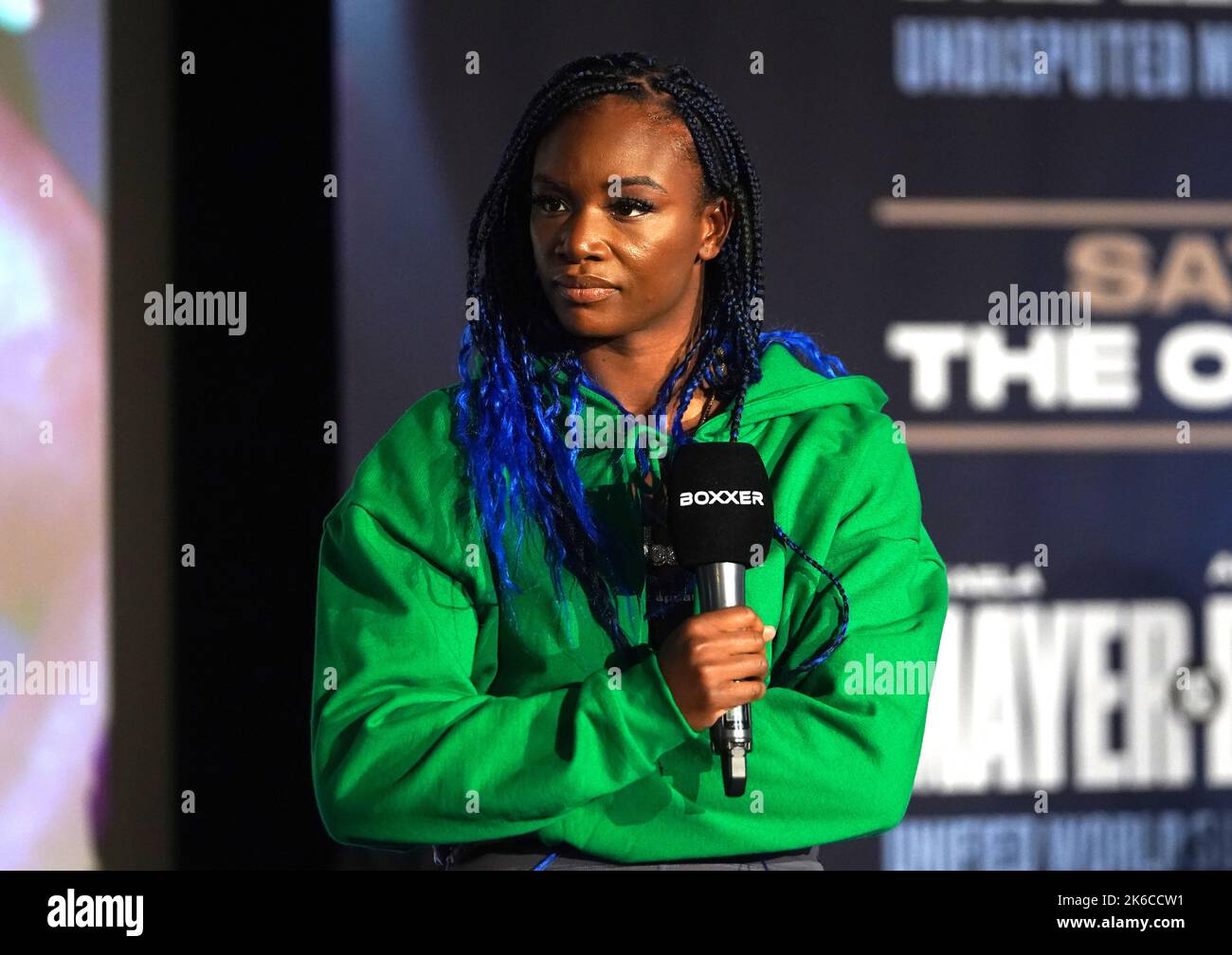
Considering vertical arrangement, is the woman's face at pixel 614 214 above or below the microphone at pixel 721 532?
above

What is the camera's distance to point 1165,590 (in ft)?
9.91

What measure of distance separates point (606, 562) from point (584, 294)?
43cm

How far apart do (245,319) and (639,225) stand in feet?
3.03

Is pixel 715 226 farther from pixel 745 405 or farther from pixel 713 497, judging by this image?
pixel 713 497

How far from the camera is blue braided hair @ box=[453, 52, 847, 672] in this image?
2467 mm

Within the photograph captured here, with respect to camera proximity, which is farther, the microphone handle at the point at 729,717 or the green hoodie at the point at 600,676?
the green hoodie at the point at 600,676

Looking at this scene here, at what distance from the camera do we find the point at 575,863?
8.00 feet

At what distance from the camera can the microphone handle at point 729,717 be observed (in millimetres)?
2117

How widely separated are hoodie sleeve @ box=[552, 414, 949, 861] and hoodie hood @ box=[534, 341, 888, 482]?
0.13 m

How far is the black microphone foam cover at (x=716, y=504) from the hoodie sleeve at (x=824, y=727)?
23 centimetres

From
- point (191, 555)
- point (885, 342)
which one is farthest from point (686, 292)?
point (191, 555)
